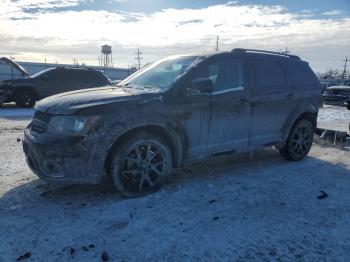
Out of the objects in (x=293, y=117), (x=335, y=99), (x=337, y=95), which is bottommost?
(x=335, y=99)

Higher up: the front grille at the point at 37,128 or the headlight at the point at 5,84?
the front grille at the point at 37,128

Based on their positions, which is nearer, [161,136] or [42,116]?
[42,116]

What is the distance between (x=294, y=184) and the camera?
17.3 ft

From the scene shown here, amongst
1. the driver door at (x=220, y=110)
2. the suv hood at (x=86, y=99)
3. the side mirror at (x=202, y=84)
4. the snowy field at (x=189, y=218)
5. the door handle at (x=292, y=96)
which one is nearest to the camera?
the snowy field at (x=189, y=218)

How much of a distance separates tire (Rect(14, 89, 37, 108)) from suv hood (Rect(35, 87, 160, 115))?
459 inches

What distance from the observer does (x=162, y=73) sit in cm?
534

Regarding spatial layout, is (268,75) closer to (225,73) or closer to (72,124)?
(225,73)

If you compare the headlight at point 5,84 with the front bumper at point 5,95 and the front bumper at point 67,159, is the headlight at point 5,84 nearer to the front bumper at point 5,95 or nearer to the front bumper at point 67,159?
the front bumper at point 5,95

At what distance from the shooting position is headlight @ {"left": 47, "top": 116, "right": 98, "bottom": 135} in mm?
4145

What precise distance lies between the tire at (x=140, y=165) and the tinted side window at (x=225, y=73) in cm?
115

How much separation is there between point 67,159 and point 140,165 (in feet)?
2.97

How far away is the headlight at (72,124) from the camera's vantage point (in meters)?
4.14

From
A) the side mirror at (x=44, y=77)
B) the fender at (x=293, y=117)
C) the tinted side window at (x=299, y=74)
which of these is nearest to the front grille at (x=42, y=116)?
the fender at (x=293, y=117)

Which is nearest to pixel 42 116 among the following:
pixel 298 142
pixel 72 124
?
pixel 72 124
